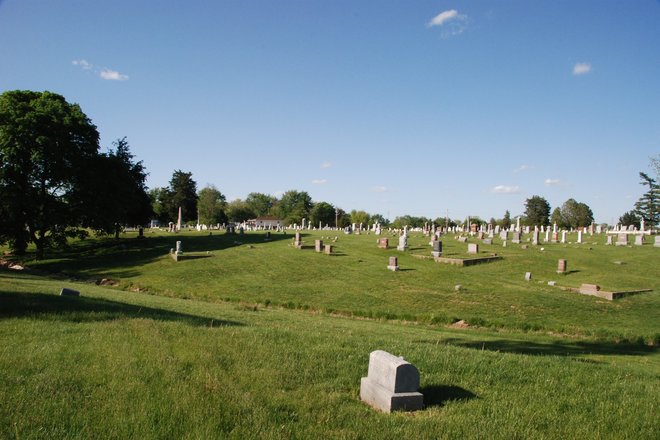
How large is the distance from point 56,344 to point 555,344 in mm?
13903

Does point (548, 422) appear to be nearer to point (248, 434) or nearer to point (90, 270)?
point (248, 434)

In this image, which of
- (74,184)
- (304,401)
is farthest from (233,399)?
(74,184)

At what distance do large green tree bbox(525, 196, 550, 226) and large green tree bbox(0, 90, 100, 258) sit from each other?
97.2 metres

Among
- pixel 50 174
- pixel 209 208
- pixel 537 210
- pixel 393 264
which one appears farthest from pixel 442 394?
pixel 209 208

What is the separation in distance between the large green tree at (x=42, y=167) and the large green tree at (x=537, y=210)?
3829 inches

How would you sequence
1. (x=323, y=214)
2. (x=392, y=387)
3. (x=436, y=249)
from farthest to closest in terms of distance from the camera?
(x=323, y=214)
(x=436, y=249)
(x=392, y=387)

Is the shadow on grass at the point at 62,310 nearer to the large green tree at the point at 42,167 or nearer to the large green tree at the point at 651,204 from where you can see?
the large green tree at the point at 42,167

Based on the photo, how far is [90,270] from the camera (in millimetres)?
33656

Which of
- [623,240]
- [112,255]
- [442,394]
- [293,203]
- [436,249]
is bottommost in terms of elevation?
[112,255]

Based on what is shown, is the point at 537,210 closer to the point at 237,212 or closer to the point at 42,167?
the point at 237,212

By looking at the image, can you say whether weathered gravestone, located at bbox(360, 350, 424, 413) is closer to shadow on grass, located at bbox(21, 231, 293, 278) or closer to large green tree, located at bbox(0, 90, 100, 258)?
shadow on grass, located at bbox(21, 231, 293, 278)

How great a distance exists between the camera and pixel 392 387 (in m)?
5.81

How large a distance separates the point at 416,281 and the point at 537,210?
96.3 m

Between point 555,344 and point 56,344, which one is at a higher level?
point 56,344
